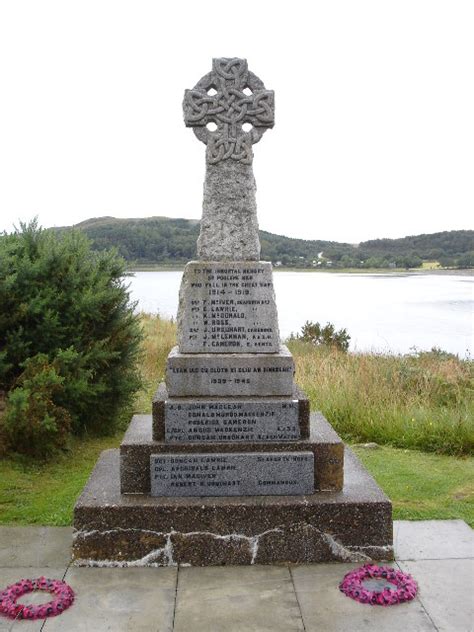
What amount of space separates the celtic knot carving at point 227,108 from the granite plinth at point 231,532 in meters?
2.74

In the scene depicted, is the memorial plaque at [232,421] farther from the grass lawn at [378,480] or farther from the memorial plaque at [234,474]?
the grass lawn at [378,480]

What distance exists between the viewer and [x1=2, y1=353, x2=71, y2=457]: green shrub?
6488 mm

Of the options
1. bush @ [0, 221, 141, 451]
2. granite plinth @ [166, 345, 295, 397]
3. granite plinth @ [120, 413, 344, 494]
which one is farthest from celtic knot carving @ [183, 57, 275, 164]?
bush @ [0, 221, 141, 451]

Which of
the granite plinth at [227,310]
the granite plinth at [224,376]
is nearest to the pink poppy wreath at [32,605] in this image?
the granite plinth at [224,376]

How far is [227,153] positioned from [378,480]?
3.63m

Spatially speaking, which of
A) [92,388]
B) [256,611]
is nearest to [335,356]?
[92,388]

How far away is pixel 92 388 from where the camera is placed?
748 centimetres

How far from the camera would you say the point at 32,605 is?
3.84 metres

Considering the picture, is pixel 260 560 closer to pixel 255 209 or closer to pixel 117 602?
pixel 117 602

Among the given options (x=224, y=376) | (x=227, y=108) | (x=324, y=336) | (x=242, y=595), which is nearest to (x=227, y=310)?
(x=224, y=376)

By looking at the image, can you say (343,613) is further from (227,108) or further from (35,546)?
(227,108)

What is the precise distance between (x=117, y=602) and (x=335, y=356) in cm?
981

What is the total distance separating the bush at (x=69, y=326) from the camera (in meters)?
7.23

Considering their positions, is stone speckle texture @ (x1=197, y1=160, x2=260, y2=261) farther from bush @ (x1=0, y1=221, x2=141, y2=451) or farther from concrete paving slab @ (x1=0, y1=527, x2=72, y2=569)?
bush @ (x1=0, y1=221, x2=141, y2=451)
